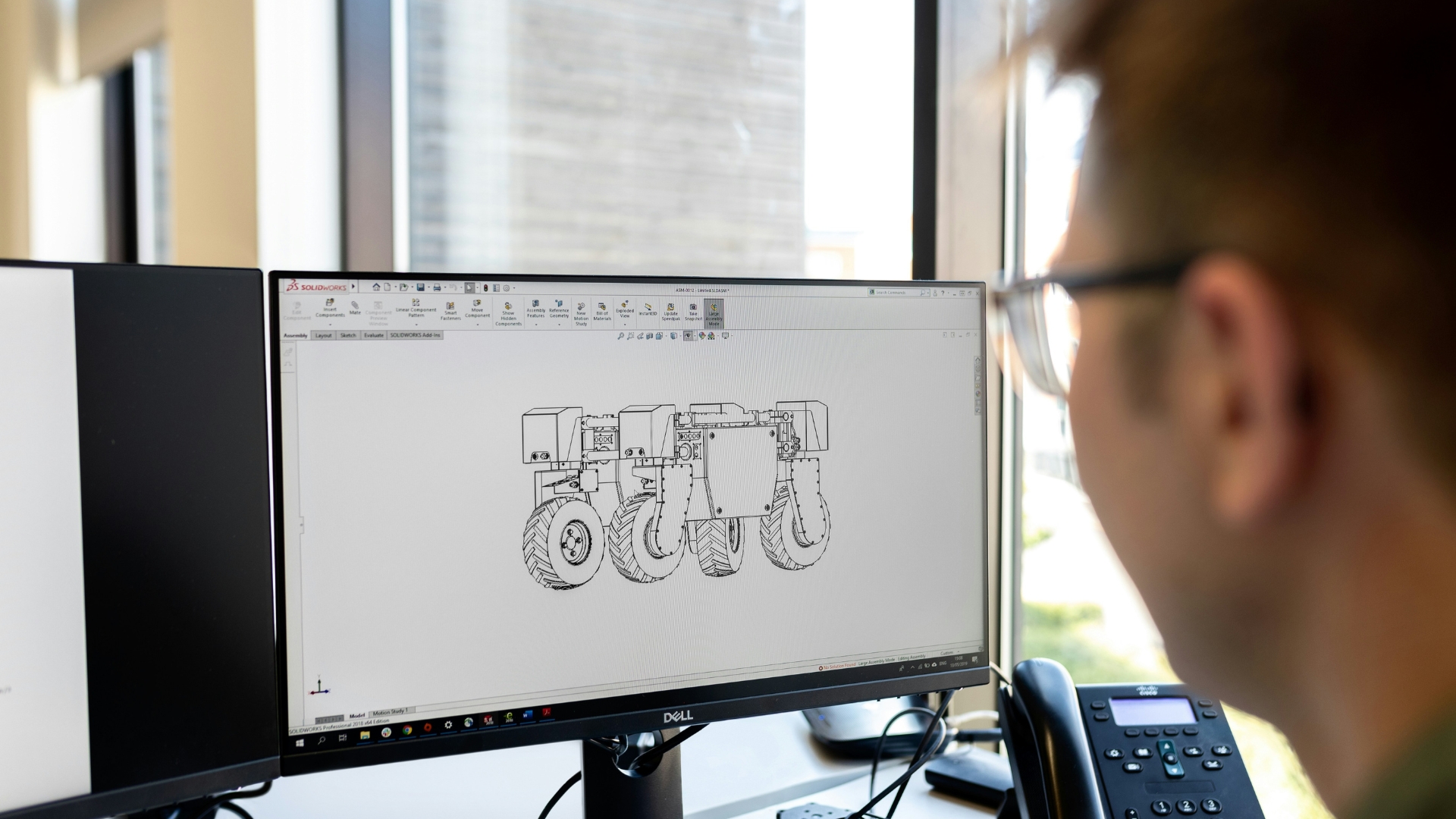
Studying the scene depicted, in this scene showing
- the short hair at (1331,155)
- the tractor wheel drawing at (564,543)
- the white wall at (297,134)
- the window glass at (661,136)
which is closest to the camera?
the short hair at (1331,155)

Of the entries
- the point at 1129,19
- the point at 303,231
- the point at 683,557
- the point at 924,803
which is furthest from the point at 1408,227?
the point at 303,231

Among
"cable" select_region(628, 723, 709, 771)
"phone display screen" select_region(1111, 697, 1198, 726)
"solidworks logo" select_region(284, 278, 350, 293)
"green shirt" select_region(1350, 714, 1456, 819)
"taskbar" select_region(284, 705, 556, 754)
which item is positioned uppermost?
"solidworks logo" select_region(284, 278, 350, 293)

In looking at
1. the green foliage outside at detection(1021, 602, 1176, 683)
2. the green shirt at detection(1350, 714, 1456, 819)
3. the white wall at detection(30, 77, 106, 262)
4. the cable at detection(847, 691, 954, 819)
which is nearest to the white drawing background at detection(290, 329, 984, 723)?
the cable at detection(847, 691, 954, 819)

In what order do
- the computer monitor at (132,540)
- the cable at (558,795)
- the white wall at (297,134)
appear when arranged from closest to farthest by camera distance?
the computer monitor at (132,540)
the cable at (558,795)
the white wall at (297,134)

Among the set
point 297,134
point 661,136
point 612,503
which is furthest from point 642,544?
point 297,134

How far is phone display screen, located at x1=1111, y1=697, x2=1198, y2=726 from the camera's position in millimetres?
796

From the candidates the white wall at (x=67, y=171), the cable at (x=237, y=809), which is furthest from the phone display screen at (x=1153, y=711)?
the white wall at (x=67, y=171)

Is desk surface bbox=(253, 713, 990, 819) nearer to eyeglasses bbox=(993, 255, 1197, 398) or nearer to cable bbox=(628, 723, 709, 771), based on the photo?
cable bbox=(628, 723, 709, 771)

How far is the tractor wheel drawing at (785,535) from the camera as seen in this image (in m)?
0.76

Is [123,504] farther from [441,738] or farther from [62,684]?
[441,738]

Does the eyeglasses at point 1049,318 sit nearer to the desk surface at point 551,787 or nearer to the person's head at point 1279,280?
the person's head at point 1279,280

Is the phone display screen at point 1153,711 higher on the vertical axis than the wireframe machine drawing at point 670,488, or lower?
lower

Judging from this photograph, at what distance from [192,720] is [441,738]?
0.18m

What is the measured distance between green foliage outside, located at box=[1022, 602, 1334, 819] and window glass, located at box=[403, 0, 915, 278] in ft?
1.75
